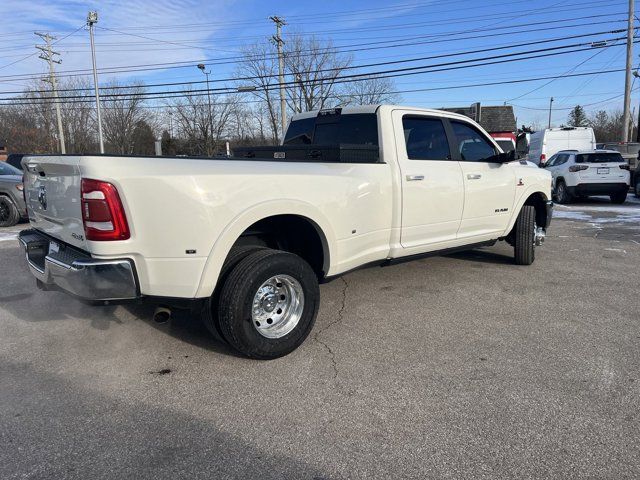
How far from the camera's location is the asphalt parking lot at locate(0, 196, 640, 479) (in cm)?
238

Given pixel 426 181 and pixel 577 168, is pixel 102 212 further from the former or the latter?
pixel 577 168

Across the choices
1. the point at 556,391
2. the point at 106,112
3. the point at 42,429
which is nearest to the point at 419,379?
the point at 556,391

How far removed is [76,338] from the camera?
3971 millimetres

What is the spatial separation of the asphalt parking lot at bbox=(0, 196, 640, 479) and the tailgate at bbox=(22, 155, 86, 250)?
1.01m

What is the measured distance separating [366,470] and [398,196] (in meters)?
2.60

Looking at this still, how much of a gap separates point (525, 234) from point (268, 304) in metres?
4.00

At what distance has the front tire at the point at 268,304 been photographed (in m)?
3.22

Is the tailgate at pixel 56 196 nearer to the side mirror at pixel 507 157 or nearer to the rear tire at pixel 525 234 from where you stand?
the side mirror at pixel 507 157

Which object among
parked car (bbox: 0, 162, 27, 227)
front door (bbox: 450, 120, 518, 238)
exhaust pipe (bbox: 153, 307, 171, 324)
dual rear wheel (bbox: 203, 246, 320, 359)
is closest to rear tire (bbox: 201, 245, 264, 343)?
dual rear wheel (bbox: 203, 246, 320, 359)

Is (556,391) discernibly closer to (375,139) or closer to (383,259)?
(383,259)

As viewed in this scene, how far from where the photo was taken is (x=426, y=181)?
460 cm

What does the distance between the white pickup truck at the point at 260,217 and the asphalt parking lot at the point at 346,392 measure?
0.51 m

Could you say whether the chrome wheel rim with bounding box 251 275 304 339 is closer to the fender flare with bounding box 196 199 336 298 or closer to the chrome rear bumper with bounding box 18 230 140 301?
the fender flare with bounding box 196 199 336 298

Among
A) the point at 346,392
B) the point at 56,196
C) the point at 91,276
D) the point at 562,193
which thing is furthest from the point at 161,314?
the point at 562,193
